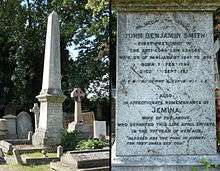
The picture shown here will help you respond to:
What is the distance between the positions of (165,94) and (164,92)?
3cm

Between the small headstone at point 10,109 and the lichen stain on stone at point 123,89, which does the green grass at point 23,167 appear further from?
the small headstone at point 10,109

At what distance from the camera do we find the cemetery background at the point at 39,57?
1216 inches

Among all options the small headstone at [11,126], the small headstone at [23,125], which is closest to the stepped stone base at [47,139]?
the small headstone at [11,126]

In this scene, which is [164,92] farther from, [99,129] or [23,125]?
[23,125]

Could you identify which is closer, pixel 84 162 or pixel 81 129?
pixel 84 162

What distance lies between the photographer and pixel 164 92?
5602mm

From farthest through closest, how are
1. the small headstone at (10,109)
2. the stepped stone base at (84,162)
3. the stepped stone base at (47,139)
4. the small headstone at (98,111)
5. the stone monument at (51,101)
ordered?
the small headstone at (10,109), the small headstone at (98,111), the stone monument at (51,101), the stepped stone base at (47,139), the stepped stone base at (84,162)

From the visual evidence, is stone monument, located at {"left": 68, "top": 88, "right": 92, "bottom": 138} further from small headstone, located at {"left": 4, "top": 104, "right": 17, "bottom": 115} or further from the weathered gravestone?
small headstone, located at {"left": 4, "top": 104, "right": 17, "bottom": 115}

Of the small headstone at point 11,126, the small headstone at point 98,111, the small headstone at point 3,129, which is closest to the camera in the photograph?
the small headstone at point 3,129

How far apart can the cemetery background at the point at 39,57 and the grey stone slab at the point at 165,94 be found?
24.3m

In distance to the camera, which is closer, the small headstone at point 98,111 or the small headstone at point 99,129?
the small headstone at point 99,129

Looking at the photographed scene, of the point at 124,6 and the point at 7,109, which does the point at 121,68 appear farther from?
the point at 7,109

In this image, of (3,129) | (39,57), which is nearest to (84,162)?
(3,129)

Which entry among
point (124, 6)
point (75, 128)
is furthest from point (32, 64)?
point (124, 6)
